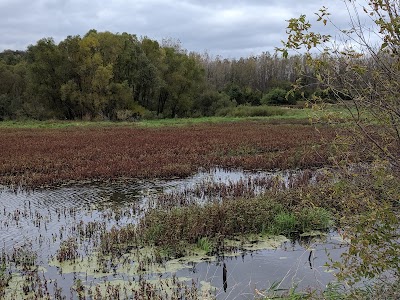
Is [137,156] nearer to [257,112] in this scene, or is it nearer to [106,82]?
[106,82]

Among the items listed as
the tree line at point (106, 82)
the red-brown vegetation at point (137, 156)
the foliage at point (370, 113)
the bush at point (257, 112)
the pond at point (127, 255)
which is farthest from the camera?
the bush at point (257, 112)

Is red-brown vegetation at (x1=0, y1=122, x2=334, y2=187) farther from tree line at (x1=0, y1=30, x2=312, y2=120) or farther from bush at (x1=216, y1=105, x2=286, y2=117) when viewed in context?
bush at (x1=216, y1=105, x2=286, y2=117)

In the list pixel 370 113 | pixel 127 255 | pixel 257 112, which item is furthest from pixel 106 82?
pixel 370 113

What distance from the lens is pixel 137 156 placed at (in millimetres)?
21391

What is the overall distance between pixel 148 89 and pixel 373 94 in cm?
6055

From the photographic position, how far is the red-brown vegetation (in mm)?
17109

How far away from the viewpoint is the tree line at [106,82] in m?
56.0

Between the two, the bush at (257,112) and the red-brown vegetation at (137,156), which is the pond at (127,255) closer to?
the red-brown vegetation at (137,156)

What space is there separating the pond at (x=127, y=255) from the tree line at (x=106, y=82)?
4281 centimetres

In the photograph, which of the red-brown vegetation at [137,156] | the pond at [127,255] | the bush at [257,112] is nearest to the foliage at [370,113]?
the pond at [127,255]

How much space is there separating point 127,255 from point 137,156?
1333 cm

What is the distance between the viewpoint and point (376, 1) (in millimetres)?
4371

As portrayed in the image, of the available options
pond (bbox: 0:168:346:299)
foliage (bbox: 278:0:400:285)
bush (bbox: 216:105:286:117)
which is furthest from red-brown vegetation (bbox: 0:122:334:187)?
bush (bbox: 216:105:286:117)

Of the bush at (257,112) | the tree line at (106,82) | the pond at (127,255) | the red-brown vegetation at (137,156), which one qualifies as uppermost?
the tree line at (106,82)
